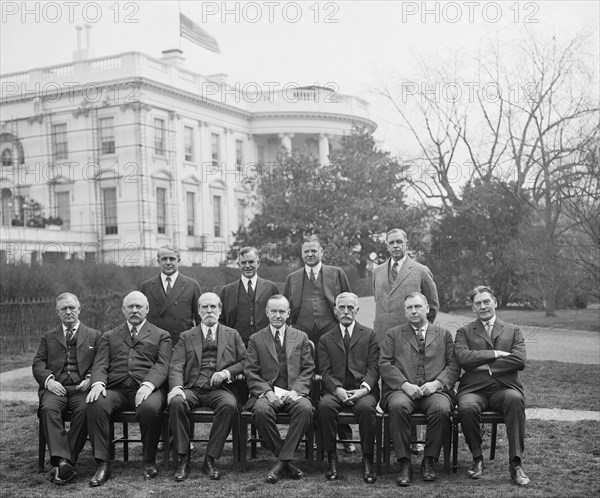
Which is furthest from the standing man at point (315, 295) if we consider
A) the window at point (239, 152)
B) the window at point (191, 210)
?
the window at point (239, 152)

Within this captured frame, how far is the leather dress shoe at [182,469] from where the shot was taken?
7492 mm

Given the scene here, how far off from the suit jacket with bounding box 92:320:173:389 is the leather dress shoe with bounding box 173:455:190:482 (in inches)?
33.0

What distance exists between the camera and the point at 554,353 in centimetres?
1631

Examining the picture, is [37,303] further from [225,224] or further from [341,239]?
[225,224]

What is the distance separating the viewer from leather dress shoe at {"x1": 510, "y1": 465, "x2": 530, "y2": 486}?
709 cm

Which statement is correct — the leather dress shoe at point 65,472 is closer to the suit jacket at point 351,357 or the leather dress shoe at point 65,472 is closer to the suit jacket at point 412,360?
the suit jacket at point 351,357

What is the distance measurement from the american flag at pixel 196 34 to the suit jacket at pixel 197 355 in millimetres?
36376

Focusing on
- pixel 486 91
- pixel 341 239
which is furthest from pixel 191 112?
pixel 486 91

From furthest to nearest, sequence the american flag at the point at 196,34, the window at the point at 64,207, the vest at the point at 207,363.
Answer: the window at the point at 64,207, the american flag at the point at 196,34, the vest at the point at 207,363

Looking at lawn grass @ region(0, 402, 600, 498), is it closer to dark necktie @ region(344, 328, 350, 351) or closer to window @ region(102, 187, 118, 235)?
dark necktie @ region(344, 328, 350, 351)

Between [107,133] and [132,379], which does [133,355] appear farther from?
[107,133]

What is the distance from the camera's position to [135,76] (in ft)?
143

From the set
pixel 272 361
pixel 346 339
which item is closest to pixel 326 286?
pixel 346 339

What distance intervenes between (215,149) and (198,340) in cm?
4462
